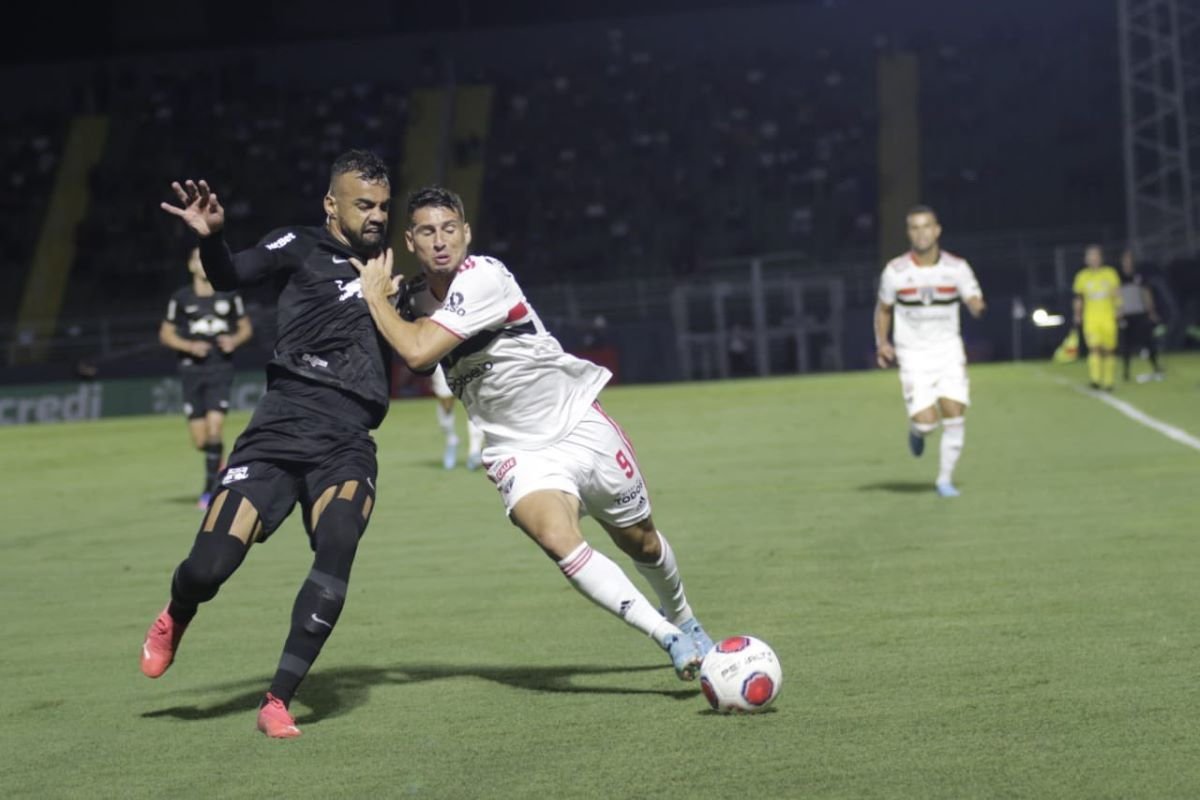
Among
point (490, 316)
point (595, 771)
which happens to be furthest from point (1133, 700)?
point (490, 316)

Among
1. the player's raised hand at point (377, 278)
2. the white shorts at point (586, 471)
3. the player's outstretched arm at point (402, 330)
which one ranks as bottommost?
the white shorts at point (586, 471)

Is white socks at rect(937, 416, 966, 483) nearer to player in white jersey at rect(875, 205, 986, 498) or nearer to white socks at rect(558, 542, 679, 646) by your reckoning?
player in white jersey at rect(875, 205, 986, 498)

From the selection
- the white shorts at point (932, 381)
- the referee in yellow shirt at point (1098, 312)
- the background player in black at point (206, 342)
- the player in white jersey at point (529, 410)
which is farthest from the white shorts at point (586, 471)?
the referee in yellow shirt at point (1098, 312)

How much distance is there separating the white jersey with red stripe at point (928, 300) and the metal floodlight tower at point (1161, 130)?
2513cm

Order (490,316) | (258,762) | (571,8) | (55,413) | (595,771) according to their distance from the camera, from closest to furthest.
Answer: (595,771) < (258,762) < (490,316) < (55,413) < (571,8)

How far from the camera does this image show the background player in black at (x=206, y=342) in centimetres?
1590

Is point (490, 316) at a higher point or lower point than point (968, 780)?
higher

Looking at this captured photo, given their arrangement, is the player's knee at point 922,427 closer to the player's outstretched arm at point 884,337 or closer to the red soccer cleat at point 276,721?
the player's outstretched arm at point 884,337

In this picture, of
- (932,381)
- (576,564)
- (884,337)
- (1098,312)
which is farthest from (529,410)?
(1098,312)

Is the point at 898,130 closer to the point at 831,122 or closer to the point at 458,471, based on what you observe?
the point at 831,122

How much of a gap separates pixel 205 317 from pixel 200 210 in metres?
9.88

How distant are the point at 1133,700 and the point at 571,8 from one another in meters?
47.5

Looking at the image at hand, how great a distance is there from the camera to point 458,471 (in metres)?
19.0

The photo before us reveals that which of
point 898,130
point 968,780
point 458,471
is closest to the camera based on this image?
point 968,780
